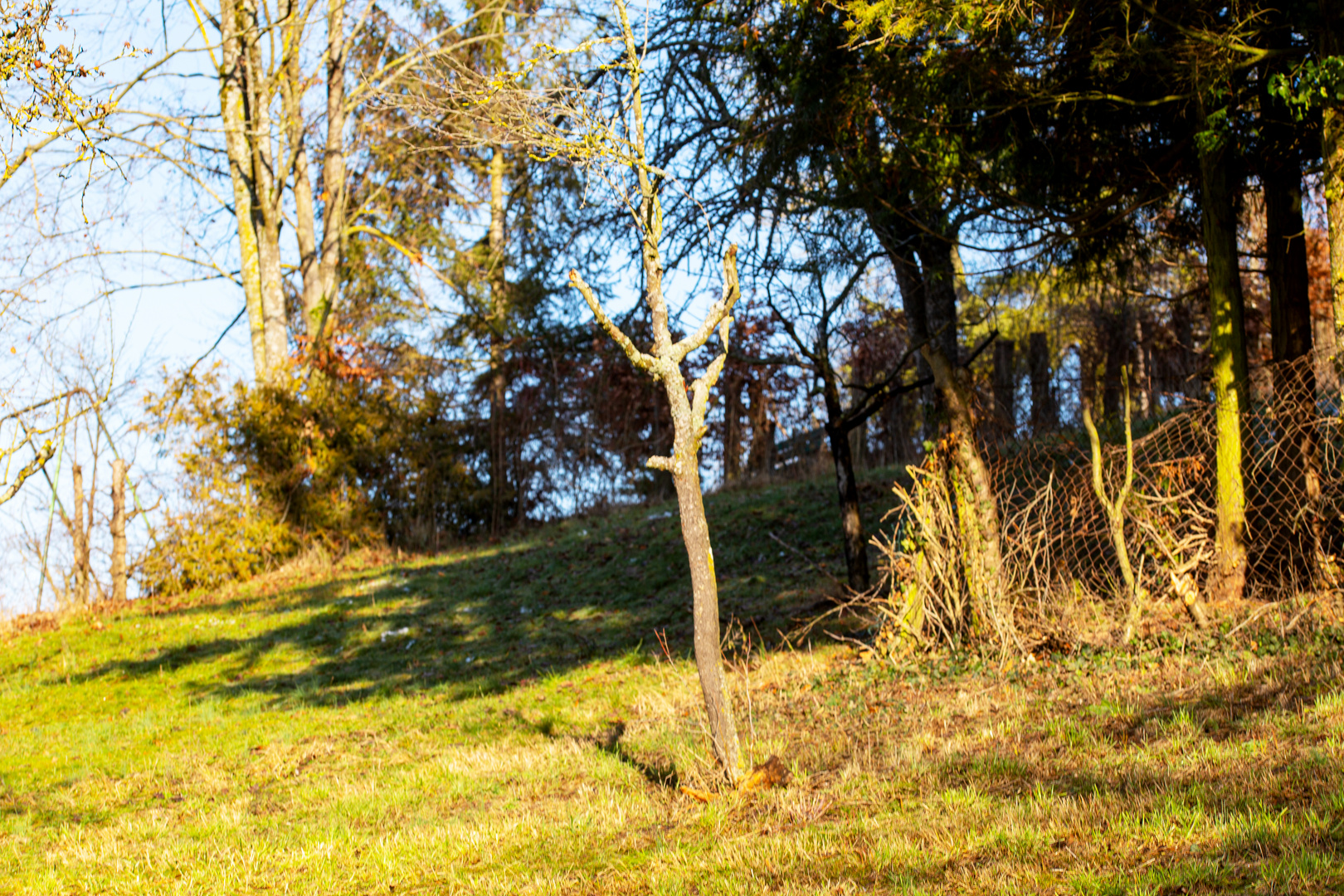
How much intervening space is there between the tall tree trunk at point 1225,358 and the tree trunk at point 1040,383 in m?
6.16

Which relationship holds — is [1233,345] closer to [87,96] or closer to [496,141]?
[496,141]

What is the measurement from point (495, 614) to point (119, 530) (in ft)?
24.4

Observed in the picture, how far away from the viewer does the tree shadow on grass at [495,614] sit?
408 inches

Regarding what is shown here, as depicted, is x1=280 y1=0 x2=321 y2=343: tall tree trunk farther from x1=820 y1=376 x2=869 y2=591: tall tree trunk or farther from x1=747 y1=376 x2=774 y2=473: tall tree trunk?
x1=820 y1=376 x2=869 y2=591: tall tree trunk

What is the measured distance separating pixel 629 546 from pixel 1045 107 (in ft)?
27.8

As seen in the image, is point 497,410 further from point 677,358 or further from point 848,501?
point 677,358

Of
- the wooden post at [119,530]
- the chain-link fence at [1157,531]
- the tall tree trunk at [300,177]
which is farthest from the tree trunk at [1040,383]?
the wooden post at [119,530]

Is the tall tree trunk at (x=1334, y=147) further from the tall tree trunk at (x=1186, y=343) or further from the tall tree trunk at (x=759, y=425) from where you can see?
the tall tree trunk at (x=759, y=425)

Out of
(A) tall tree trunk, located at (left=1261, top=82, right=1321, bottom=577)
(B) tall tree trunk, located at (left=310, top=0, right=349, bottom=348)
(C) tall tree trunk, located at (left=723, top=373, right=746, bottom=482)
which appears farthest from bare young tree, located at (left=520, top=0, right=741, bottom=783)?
(B) tall tree trunk, located at (left=310, top=0, right=349, bottom=348)

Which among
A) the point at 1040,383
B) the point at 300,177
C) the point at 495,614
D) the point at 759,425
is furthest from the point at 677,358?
the point at 300,177

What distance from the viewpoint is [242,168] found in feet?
62.2

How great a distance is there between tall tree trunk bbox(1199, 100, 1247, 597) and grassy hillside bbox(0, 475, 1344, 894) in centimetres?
141

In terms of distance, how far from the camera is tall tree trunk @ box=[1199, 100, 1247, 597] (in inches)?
315

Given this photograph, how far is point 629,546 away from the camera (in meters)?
15.1
